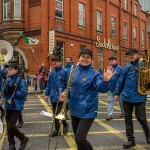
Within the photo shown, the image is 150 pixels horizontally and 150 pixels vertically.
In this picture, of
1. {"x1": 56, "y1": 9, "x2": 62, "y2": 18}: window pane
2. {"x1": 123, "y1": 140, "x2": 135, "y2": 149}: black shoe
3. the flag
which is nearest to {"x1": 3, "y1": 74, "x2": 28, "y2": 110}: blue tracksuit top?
{"x1": 123, "y1": 140, "x2": 135, "y2": 149}: black shoe

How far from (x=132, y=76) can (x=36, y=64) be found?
18.0 m

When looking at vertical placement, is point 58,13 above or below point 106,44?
above

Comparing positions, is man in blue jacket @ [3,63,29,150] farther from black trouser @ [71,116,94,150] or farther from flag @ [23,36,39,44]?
flag @ [23,36,39,44]

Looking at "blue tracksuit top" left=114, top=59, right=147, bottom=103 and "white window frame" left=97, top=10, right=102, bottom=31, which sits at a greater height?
"white window frame" left=97, top=10, right=102, bottom=31

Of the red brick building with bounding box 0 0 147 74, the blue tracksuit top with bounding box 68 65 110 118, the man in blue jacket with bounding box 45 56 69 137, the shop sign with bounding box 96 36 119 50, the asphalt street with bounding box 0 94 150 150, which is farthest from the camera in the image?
the shop sign with bounding box 96 36 119 50

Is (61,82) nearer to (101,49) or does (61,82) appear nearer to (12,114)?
(12,114)

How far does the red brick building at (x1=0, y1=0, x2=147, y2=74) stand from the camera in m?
23.9

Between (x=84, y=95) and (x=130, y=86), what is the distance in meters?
1.94

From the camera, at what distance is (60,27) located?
25297 millimetres

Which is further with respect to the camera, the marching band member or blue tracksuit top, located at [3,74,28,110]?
blue tracksuit top, located at [3,74,28,110]

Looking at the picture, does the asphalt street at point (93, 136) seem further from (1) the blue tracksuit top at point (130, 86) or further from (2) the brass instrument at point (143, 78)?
(2) the brass instrument at point (143, 78)

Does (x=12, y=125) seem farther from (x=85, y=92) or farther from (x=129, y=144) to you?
(x=129, y=144)

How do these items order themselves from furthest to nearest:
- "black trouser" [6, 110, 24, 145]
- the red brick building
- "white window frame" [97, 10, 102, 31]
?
1. "white window frame" [97, 10, 102, 31]
2. the red brick building
3. "black trouser" [6, 110, 24, 145]

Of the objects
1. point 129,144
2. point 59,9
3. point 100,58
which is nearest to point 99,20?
point 100,58
